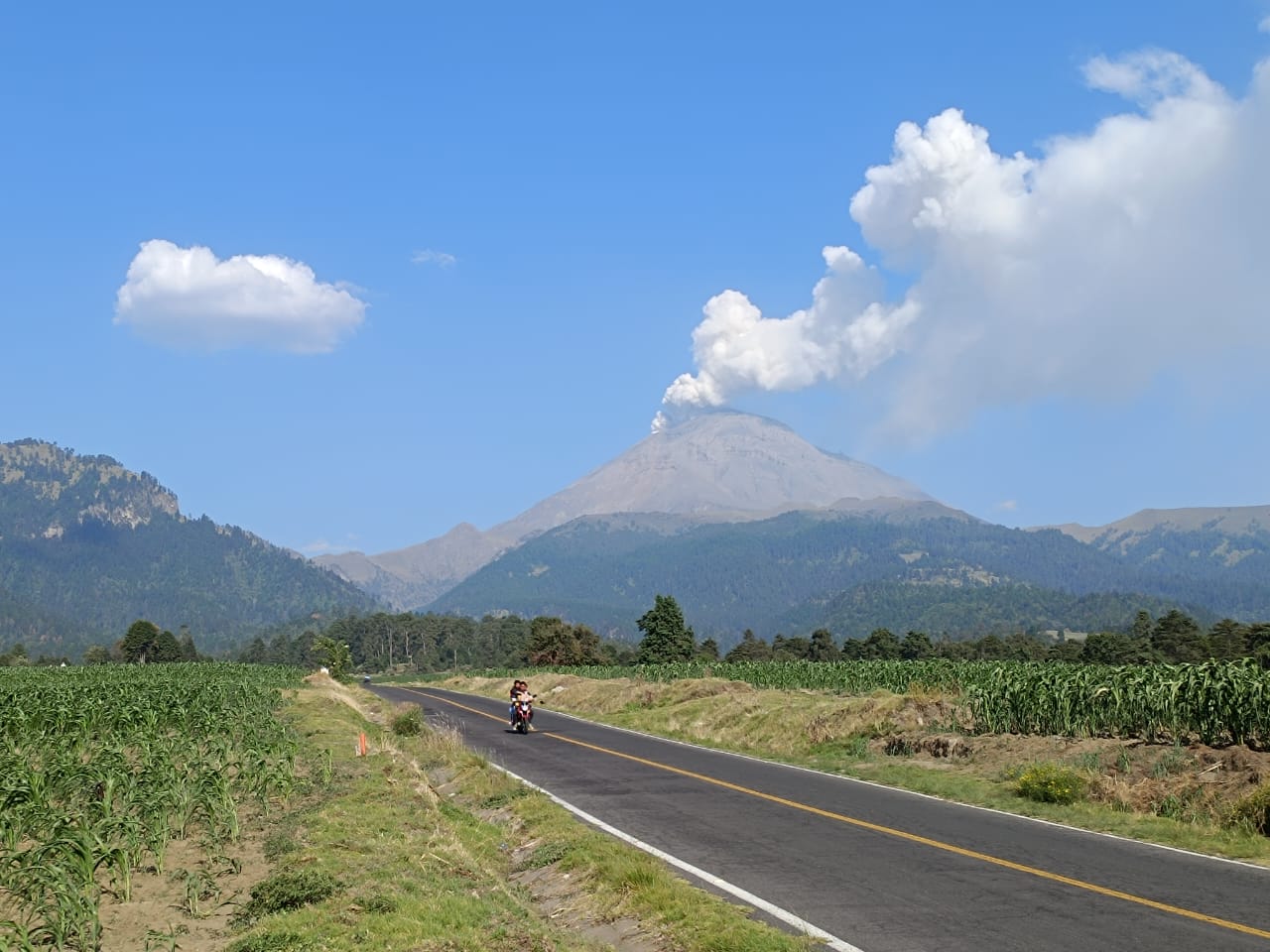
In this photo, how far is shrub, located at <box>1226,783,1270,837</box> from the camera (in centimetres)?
1485

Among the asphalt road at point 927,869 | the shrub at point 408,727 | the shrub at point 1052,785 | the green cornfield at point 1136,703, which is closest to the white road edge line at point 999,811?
the asphalt road at point 927,869

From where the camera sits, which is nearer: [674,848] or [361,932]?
[361,932]

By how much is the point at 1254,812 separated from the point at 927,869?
6005mm

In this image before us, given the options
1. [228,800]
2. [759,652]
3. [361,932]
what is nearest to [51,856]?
[228,800]

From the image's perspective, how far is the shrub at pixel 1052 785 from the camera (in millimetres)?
18250

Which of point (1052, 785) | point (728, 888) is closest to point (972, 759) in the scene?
point (1052, 785)

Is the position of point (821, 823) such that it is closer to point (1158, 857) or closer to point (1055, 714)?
point (1158, 857)

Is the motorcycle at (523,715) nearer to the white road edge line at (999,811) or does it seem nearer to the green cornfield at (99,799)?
the white road edge line at (999,811)

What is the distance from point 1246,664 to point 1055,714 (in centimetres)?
502

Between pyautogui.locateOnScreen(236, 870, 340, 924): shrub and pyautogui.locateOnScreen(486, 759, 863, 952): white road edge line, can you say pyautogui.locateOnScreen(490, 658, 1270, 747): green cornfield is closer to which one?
pyautogui.locateOnScreen(486, 759, 863, 952): white road edge line

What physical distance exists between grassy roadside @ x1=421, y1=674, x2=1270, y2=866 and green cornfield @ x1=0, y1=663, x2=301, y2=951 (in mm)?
12518

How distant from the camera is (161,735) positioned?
1933 centimetres

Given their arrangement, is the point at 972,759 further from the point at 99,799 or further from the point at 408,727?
the point at 99,799

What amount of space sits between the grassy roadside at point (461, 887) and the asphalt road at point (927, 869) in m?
1.11
